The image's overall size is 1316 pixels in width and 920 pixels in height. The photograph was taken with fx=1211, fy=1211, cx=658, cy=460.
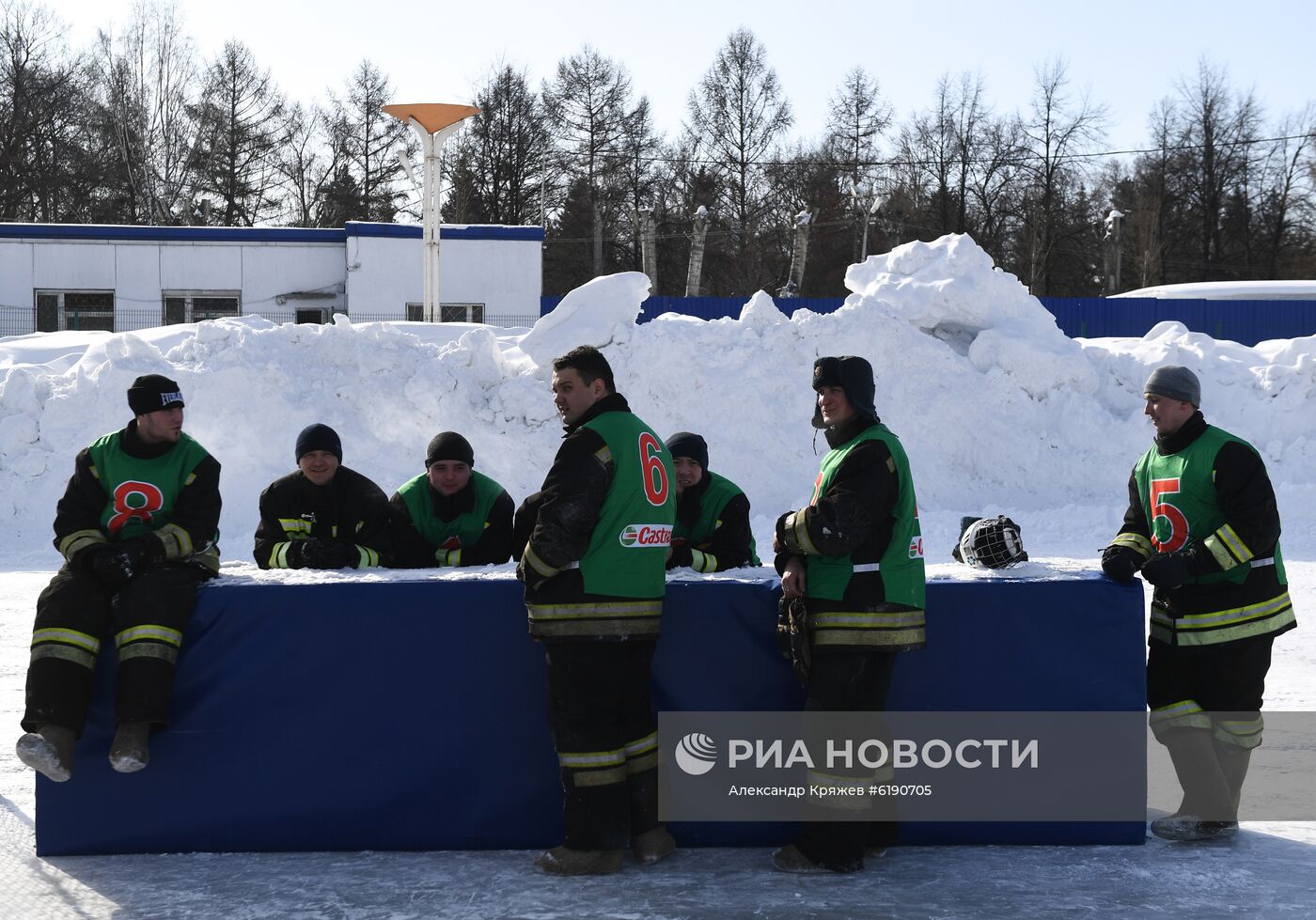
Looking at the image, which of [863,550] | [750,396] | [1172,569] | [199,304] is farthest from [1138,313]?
[863,550]

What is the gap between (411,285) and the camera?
2659cm

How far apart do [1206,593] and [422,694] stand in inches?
118

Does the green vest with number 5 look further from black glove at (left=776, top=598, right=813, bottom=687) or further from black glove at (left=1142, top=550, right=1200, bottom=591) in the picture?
black glove at (left=776, top=598, right=813, bottom=687)

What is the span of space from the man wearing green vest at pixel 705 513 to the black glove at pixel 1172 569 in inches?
72.9

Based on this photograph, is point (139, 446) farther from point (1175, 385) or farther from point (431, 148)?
point (431, 148)

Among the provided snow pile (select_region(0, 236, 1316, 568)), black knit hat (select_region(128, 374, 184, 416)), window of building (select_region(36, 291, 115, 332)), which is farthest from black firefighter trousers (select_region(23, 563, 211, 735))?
window of building (select_region(36, 291, 115, 332))

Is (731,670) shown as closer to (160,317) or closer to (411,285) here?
(411,285)

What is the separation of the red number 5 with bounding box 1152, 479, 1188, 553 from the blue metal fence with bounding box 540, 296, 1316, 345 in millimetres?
22660

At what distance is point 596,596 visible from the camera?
4.14 metres

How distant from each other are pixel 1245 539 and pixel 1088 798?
44.6 inches

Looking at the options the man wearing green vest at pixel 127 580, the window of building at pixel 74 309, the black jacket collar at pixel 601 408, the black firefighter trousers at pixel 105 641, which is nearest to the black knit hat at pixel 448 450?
the man wearing green vest at pixel 127 580

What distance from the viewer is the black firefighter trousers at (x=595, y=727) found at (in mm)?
4160

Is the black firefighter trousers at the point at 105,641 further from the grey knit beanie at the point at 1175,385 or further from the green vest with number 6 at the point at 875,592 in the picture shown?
the grey knit beanie at the point at 1175,385

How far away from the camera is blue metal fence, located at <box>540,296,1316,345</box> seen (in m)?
27.4
